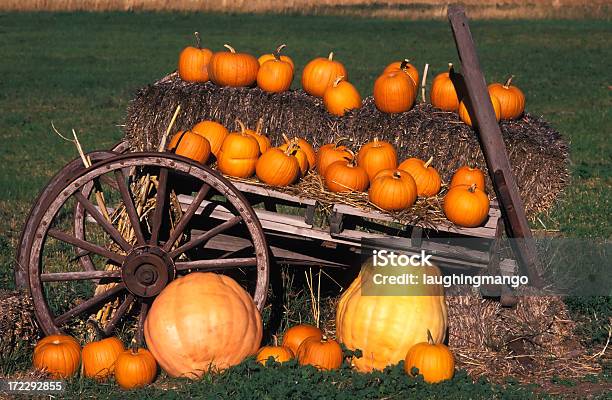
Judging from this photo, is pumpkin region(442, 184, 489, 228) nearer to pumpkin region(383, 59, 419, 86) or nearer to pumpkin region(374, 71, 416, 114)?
pumpkin region(374, 71, 416, 114)

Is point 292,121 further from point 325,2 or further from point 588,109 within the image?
point 325,2

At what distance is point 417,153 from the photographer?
6.87 meters

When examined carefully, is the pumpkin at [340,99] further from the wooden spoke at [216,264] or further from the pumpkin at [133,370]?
the pumpkin at [133,370]

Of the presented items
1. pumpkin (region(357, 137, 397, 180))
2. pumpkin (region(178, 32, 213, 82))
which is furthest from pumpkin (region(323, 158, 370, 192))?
pumpkin (region(178, 32, 213, 82))

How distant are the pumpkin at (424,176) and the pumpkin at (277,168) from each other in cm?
70

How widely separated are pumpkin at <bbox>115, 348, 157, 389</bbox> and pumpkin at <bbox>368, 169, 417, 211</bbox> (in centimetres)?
160

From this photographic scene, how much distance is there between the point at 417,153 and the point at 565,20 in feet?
111

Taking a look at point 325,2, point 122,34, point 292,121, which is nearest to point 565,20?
point 325,2

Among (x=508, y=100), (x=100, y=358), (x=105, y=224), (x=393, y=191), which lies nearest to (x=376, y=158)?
(x=393, y=191)

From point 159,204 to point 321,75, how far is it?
1841 millimetres

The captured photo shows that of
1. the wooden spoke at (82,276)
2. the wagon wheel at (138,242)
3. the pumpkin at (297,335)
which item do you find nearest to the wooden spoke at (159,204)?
the wagon wheel at (138,242)

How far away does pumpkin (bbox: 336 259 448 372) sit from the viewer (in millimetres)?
5945

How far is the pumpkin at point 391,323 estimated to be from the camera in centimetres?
595

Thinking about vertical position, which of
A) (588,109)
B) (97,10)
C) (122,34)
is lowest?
(588,109)
